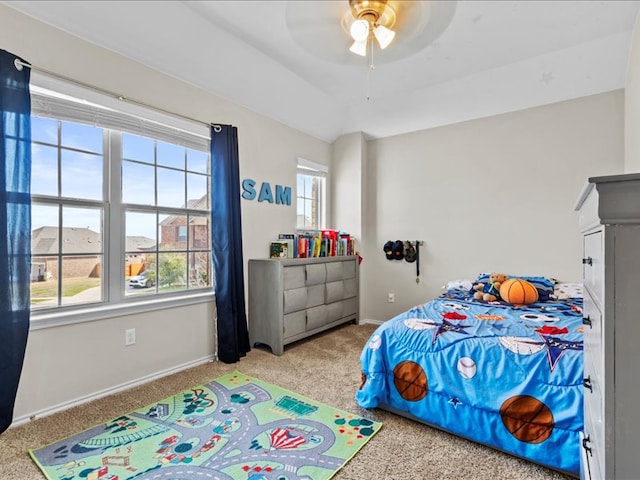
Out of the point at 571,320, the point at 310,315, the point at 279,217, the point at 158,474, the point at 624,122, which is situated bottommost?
the point at 158,474

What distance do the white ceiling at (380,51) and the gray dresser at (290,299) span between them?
1616mm

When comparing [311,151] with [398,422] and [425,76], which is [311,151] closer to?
[425,76]

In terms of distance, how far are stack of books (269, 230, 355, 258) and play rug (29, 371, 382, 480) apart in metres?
1.51

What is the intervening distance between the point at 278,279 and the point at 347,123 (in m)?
2.24

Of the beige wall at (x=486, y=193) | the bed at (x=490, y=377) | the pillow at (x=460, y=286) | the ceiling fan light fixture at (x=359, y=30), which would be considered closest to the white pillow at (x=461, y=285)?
the pillow at (x=460, y=286)

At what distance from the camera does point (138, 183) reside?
8.61 ft

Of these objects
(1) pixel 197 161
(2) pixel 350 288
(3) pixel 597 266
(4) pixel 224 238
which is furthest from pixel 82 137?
(2) pixel 350 288

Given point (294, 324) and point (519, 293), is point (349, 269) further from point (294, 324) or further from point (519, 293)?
point (519, 293)

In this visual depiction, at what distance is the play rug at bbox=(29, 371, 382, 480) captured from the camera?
1.61 m

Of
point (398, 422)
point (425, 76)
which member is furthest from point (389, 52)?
point (398, 422)

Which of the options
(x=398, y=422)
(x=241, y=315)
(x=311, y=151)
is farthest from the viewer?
(x=311, y=151)

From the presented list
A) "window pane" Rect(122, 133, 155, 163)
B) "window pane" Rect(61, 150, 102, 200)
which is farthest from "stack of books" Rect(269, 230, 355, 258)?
"window pane" Rect(61, 150, 102, 200)

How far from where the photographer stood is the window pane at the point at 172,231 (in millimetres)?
2782

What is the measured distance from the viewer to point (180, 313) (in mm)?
2809
